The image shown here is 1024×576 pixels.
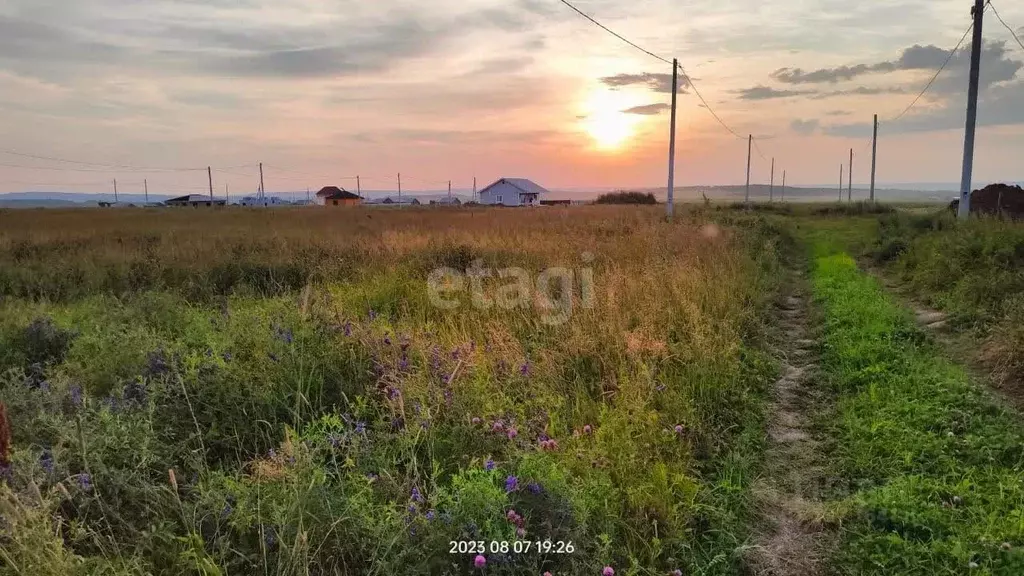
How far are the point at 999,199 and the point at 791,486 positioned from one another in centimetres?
2141

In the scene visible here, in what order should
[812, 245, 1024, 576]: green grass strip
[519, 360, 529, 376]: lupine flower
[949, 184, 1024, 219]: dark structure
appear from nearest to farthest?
[812, 245, 1024, 576]: green grass strip → [519, 360, 529, 376]: lupine flower → [949, 184, 1024, 219]: dark structure

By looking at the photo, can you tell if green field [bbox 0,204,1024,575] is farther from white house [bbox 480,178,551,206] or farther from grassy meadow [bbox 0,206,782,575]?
white house [bbox 480,178,551,206]

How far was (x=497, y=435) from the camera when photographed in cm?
323

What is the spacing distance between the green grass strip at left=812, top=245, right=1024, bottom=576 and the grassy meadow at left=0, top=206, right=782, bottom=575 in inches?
23.2

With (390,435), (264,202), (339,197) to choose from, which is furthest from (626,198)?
(390,435)

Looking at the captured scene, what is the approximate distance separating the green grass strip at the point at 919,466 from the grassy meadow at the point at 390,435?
588mm

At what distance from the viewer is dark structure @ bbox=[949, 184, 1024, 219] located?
18763mm

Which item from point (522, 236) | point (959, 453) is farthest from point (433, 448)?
point (522, 236)

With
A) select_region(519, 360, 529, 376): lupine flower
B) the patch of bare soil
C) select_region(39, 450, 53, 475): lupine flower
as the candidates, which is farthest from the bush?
select_region(39, 450, 53, 475): lupine flower

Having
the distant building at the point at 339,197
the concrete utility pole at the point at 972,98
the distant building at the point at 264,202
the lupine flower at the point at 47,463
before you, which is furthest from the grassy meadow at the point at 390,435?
the distant building at the point at 339,197

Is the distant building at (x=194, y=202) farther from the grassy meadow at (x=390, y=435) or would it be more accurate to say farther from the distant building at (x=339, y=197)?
the grassy meadow at (x=390, y=435)

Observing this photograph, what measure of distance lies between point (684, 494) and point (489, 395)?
1.33 metres

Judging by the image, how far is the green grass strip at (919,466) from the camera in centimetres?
279

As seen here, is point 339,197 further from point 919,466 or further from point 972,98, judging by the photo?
point 919,466
